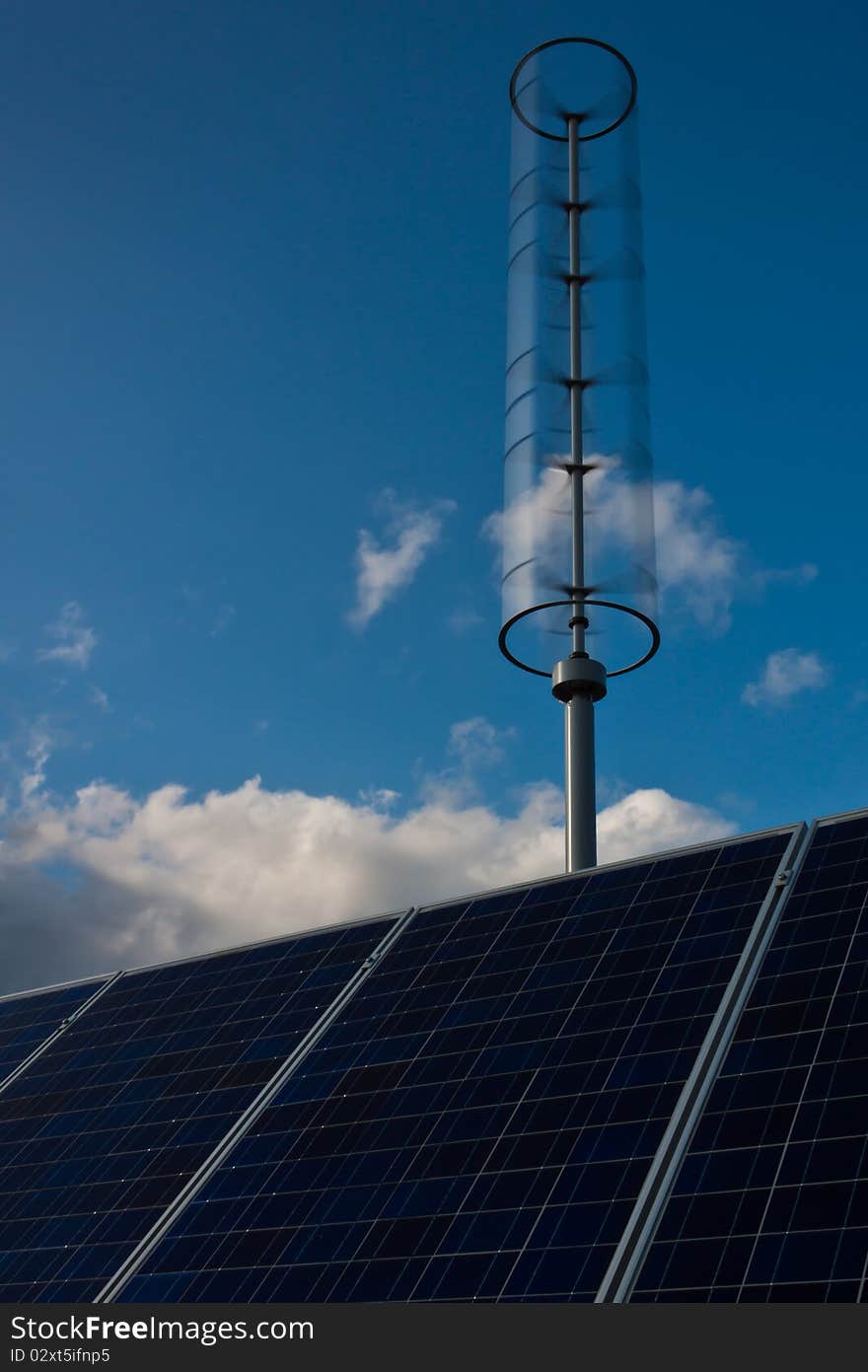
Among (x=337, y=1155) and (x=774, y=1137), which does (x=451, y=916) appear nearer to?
(x=337, y=1155)

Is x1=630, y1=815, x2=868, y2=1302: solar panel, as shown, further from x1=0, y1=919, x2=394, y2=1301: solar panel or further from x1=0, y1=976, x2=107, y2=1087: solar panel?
x1=0, y1=976, x2=107, y2=1087: solar panel

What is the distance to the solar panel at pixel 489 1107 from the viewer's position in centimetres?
1870

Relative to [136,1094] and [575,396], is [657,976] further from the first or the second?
[575,396]

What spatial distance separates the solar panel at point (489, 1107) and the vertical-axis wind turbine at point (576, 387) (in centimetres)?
781

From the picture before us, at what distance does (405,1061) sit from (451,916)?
486 cm

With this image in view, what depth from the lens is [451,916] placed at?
94.0 feet

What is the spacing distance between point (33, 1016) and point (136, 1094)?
8.19 m

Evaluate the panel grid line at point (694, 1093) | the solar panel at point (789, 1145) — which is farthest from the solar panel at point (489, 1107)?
the solar panel at point (789, 1145)

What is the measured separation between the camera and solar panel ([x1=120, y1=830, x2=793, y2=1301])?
18703 millimetres

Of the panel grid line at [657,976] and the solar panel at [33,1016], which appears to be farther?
the solar panel at [33,1016]

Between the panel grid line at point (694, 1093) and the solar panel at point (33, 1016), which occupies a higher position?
the solar panel at point (33, 1016)

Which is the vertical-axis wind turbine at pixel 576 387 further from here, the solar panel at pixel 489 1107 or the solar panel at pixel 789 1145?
the solar panel at pixel 789 1145

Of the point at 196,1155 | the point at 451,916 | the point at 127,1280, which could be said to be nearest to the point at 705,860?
the point at 451,916

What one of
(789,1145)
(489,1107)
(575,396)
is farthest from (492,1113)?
(575,396)
